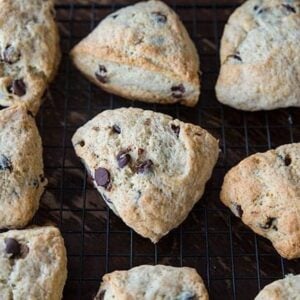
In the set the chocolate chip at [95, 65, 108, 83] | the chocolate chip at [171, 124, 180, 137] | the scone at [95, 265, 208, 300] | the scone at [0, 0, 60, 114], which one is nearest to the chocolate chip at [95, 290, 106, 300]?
the scone at [95, 265, 208, 300]

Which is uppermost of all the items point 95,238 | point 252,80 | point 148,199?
point 252,80

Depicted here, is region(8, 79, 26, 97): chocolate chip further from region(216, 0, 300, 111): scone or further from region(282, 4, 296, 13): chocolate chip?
region(282, 4, 296, 13): chocolate chip

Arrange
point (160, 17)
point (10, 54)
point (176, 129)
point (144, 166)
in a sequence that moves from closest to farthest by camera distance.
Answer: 1. point (144, 166)
2. point (176, 129)
3. point (10, 54)
4. point (160, 17)

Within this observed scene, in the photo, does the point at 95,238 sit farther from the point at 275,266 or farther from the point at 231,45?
the point at 231,45

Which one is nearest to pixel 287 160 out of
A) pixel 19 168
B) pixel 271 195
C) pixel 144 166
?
pixel 271 195

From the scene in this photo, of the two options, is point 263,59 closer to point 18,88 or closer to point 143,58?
point 143,58

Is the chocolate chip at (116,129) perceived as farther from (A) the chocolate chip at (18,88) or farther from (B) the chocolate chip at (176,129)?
(A) the chocolate chip at (18,88)

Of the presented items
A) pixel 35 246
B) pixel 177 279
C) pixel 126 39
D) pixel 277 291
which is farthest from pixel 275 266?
pixel 126 39
